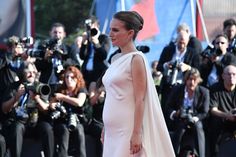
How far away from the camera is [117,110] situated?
24.4 ft

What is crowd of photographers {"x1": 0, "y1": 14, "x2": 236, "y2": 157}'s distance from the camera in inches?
460


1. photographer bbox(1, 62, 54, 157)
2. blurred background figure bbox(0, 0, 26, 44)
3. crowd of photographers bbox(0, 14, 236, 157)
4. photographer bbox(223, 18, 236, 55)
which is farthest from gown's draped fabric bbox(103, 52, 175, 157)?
blurred background figure bbox(0, 0, 26, 44)

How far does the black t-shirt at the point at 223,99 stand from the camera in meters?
11.9

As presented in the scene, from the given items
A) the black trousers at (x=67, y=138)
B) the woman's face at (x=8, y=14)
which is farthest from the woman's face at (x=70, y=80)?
the woman's face at (x=8, y=14)

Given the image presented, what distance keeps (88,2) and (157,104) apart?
23.4m

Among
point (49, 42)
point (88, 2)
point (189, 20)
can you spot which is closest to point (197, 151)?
point (49, 42)

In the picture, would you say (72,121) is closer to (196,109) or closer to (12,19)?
(196,109)

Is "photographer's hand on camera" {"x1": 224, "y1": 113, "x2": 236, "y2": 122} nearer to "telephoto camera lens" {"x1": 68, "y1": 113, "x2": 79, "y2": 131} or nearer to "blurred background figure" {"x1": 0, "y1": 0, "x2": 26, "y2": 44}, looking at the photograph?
"telephoto camera lens" {"x1": 68, "y1": 113, "x2": 79, "y2": 131}

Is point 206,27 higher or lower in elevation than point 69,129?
higher

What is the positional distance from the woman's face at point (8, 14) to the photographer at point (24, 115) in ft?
6.91

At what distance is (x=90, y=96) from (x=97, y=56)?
72 cm

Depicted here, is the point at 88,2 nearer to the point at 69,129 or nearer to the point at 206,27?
the point at 206,27

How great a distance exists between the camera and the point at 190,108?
464 inches

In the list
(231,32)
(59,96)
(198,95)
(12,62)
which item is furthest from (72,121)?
(231,32)
